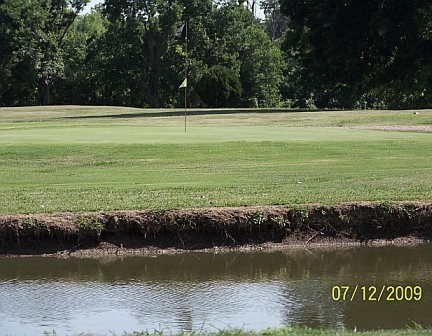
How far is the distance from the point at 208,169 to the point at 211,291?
909cm

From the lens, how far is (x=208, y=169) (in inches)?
815

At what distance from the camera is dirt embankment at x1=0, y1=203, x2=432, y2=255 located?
1420 centimetres

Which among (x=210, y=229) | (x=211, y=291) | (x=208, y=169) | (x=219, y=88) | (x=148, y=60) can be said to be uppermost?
(x=148, y=60)

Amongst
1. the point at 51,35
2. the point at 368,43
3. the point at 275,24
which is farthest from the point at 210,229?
the point at 275,24

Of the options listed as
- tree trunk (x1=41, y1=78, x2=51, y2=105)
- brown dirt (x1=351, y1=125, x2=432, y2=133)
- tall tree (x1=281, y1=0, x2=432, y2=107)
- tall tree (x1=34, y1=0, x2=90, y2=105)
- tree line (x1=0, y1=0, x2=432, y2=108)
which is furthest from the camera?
tree trunk (x1=41, y1=78, x2=51, y2=105)

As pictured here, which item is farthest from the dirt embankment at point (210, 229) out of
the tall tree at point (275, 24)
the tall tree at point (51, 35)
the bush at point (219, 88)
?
the tall tree at point (275, 24)

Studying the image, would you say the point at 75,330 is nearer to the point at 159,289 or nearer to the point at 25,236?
the point at 159,289

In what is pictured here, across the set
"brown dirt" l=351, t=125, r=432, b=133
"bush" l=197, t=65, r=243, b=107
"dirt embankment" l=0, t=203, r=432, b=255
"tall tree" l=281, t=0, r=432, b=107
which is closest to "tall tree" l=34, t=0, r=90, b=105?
"bush" l=197, t=65, r=243, b=107

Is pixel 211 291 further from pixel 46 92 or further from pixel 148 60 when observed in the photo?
pixel 46 92

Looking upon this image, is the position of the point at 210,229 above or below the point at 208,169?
below

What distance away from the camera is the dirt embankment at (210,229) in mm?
14195

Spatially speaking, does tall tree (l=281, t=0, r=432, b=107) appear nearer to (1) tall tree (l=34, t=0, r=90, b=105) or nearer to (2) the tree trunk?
(1) tall tree (l=34, t=0, r=90, b=105)

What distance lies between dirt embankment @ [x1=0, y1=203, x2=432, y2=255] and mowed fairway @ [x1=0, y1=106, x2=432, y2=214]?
0.33 m

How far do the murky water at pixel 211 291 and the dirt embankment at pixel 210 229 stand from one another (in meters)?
0.35
